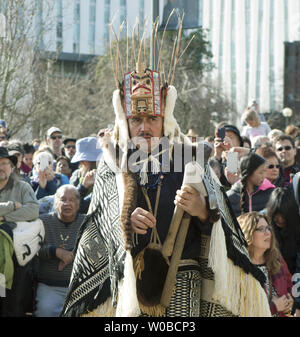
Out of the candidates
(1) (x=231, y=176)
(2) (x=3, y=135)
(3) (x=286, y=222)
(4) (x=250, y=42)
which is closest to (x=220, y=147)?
(1) (x=231, y=176)

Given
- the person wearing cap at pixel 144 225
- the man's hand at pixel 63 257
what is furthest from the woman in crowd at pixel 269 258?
the man's hand at pixel 63 257

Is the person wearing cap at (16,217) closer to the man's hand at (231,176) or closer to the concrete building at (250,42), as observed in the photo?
the man's hand at (231,176)

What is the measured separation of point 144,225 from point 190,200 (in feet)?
0.91

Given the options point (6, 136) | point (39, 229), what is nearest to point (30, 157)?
point (6, 136)

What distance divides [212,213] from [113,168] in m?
0.71

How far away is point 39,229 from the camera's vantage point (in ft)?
19.9

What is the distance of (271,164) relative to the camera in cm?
670

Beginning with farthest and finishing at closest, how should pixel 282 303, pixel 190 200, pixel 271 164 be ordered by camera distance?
pixel 271 164 → pixel 282 303 → pixel 190 200

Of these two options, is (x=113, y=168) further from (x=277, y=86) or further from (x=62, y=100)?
(x=277, y=86)

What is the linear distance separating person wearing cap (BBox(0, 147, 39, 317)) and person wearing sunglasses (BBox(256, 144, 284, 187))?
2.30 metres

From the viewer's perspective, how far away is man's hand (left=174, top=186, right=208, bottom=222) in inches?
138

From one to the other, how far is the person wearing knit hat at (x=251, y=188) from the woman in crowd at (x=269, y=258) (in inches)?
30.5

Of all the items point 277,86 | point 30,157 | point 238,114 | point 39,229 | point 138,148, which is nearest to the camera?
point 138,148

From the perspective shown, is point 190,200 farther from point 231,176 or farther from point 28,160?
point 28,160
